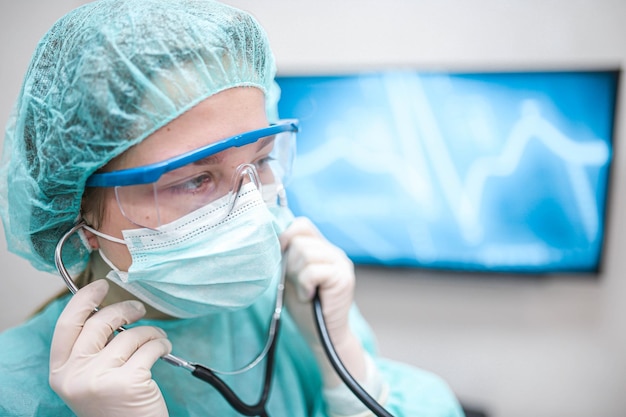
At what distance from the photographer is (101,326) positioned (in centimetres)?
62

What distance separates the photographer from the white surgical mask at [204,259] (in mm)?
625

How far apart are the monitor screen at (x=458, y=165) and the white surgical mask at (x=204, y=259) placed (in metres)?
0.94

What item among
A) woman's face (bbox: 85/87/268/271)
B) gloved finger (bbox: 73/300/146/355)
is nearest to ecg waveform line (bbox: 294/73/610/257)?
woman's face (bbox: 85/87/268/271)

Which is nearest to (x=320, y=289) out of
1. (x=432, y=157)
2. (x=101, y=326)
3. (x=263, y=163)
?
(x=263, y=163)

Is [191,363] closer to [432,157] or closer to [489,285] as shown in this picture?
[432,157]

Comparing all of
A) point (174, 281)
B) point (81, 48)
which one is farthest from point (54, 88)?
point (174, 281)

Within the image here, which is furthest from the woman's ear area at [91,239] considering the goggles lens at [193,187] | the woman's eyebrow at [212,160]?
the woman's eyebrow at [212,160]

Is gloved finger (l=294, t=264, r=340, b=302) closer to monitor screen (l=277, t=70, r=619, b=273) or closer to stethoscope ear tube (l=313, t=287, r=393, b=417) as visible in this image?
stethoscope ear tube (l=313, t=287, r=393, b=417)

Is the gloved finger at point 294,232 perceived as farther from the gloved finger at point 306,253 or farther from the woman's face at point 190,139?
the woman's face at point 190,139

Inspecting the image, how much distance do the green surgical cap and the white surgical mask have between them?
117 millimetres

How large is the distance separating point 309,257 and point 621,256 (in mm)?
1285

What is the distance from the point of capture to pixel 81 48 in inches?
22.7

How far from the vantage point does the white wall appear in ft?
4.68

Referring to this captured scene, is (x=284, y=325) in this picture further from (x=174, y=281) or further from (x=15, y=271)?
(x=15, y=271)
